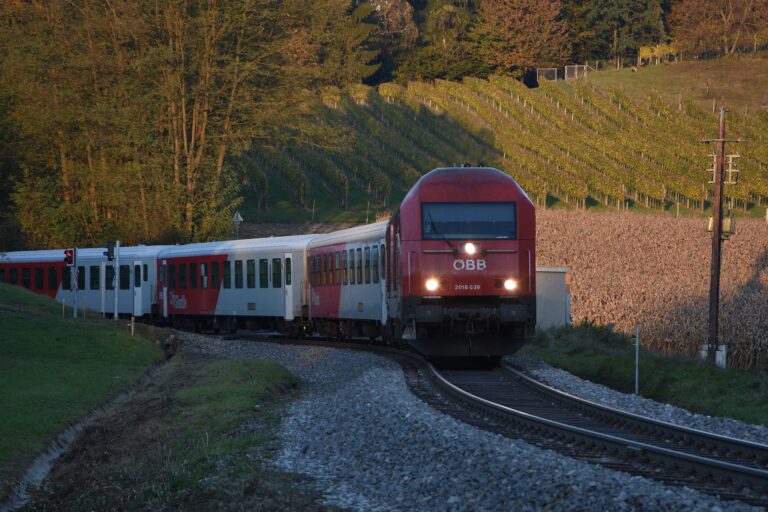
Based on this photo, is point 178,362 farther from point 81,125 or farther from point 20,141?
point 20,141

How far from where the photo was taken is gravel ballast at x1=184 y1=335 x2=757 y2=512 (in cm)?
950

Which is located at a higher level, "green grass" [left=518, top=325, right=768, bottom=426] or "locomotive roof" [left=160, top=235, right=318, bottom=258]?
"locomotive roof" [left=160, top=235, right=318, bottom=258]

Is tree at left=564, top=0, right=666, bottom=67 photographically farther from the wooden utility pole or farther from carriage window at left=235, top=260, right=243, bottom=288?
the wooden utility pole

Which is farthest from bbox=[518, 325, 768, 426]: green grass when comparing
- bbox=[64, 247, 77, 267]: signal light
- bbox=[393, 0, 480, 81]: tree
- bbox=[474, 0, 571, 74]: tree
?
bbox=[474, 0, 571, 74]: tree

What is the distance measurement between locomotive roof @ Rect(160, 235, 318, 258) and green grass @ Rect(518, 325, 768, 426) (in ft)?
26.6

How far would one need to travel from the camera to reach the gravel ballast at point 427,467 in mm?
9500

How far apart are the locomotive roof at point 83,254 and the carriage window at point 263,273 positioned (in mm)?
7413

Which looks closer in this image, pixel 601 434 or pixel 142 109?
pixel 601 434

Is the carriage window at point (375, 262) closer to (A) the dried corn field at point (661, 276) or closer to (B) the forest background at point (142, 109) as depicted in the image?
(A) the dried corn field at point (661, 276)

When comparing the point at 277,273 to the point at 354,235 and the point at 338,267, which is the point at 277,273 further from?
the point at 354,235

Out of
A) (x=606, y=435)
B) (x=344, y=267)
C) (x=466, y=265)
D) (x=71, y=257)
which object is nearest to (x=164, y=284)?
(x=71, y=257)

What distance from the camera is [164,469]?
42.8 ft

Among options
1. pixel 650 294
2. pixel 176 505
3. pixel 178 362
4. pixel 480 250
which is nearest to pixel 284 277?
pixel 178 362

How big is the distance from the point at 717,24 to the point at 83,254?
309ft
